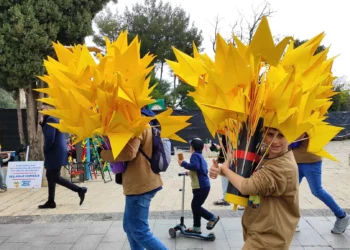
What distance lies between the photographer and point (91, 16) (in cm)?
1074

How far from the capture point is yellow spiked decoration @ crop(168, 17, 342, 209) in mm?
2141

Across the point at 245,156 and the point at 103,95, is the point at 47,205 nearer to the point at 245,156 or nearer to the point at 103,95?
the point at 103,95

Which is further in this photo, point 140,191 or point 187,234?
point 187,234

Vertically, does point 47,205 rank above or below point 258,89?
below

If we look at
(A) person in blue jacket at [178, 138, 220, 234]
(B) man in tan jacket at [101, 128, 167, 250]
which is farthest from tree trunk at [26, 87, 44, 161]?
(B) man in tan jacket at [101, 128, 167, 250]

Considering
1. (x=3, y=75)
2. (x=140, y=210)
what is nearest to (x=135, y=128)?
(x=140, y=210)

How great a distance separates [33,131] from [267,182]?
30.3 feet

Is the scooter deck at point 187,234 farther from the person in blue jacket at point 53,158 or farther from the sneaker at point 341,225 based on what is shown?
the person in blue jacket at point 53,158

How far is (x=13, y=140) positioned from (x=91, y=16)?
6.08 meters

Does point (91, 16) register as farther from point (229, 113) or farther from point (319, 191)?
point (229, 113)

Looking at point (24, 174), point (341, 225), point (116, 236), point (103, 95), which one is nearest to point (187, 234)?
point (116, 236)

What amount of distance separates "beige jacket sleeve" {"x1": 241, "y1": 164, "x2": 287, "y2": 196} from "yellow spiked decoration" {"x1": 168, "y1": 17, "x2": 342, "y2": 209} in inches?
2.8

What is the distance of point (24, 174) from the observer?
27.0 ft

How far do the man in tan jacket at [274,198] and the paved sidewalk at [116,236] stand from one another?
1888 millimetres
